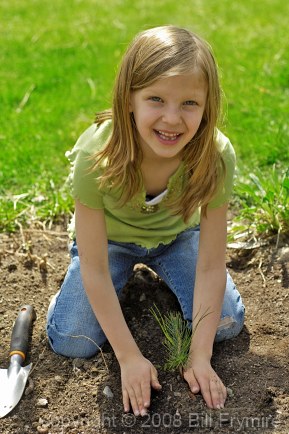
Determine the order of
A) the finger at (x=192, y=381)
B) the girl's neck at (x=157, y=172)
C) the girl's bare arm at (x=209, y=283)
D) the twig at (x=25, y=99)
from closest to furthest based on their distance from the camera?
the finger at (x=192, y=381) → the girl's bare arm at (x=209, y=283) → the girl's neck at (x=157, y=172) → the twig at (x=25, y=99)

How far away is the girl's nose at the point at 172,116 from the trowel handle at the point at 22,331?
1009 millimetres

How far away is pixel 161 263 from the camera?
320cm

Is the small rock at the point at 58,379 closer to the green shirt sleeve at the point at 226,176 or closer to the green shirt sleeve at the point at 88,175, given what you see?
the green shirt sleeve at the point at 88,175

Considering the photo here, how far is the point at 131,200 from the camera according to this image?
293 cm

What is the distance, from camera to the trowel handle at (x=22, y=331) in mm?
2914

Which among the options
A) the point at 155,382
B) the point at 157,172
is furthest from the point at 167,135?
the point at 155,382

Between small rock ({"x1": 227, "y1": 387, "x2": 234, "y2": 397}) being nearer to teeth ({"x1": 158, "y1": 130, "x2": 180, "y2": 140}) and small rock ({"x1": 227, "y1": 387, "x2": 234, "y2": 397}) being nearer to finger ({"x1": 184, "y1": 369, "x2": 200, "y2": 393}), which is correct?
finger ({"x1": 184, "y1": 369, "x2": 200, "y2": 393})

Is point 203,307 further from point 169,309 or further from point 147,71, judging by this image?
point 147,71

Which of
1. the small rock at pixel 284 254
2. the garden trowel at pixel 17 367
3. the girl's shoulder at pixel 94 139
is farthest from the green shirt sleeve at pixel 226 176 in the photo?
the garden trowel at pixel 17 367

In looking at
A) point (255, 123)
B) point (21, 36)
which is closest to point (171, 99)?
point (255, 123)

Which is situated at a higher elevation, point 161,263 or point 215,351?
point 161,263

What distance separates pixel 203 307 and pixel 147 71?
0.91 metres

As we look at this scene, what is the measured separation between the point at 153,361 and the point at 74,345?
31 cm

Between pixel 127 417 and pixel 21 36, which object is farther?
pixel 21 36
